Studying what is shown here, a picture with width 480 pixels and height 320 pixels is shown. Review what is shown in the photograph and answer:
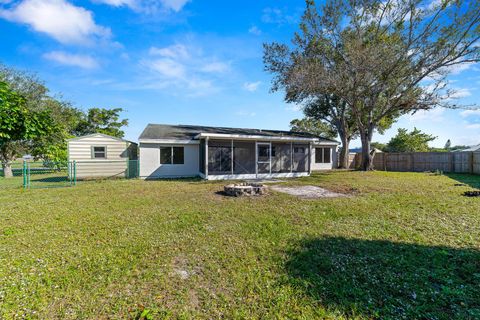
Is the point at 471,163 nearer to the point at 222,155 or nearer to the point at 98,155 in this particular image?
the point at 222,155

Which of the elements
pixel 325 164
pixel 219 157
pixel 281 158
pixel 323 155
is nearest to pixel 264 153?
pixel 281 158

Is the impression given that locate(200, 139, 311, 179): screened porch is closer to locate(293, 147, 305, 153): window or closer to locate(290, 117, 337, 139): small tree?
locate(293, 147, 305, 153): window

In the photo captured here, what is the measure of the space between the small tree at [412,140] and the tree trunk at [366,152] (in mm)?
14586

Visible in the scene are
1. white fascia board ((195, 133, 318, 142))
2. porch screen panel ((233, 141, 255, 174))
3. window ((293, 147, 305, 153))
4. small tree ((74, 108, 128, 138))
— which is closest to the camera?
white fascia board ((195, 133, 318, 142))

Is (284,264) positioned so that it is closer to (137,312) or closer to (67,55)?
(137,312)

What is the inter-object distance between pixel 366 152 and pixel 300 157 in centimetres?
716

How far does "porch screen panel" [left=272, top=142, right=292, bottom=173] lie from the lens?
12797mm

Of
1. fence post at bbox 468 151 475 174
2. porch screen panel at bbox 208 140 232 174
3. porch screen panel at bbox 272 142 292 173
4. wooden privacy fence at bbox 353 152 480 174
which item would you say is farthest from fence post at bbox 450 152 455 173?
porch screen panel at bbox 208 140 232 174

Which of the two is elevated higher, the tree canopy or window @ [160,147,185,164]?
the tree canopy

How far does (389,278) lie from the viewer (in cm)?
258

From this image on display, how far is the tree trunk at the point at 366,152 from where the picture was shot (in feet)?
53.9

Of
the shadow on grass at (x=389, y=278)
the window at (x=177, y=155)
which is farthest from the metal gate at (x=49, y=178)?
the shadow on grass at (x=389, y=278)

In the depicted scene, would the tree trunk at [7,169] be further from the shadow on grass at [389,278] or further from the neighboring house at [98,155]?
the shadow on grass at [389,278]

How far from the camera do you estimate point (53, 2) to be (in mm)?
5996
